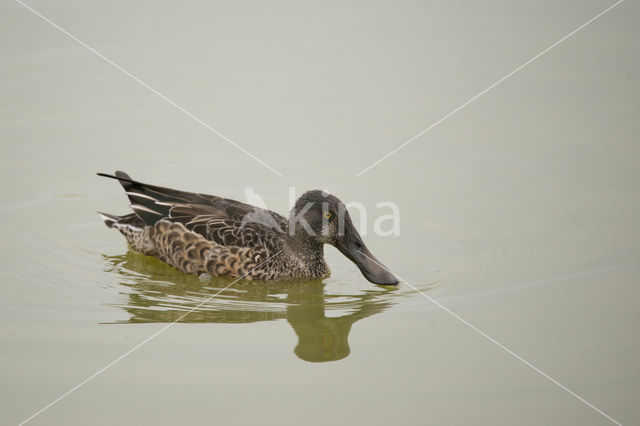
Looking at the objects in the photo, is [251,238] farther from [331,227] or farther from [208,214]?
[331,227]

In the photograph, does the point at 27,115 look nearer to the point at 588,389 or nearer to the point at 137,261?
the point at 137,261

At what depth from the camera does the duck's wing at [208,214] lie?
9.98m

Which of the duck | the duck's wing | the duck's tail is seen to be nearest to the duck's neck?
the duck

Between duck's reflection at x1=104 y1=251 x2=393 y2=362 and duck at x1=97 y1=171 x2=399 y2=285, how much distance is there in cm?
16

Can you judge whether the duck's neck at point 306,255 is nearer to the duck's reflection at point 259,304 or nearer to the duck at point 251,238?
the duck at point 251,238

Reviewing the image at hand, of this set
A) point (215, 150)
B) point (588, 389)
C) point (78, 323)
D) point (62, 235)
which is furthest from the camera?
point (215, 150)

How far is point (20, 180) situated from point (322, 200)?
15.2 feet

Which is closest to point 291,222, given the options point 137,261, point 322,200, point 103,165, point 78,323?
point 322,200

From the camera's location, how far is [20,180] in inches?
465

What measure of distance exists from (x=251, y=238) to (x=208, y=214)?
2.08 feet
